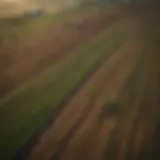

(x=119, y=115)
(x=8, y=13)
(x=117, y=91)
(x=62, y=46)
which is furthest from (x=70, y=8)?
(x=119, y=115)

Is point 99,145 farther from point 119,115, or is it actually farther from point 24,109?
point 24,109

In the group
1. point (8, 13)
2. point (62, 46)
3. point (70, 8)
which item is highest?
point (8, 13)

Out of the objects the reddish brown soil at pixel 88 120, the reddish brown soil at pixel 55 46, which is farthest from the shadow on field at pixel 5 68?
the reddish brown soil at pixel 88 120

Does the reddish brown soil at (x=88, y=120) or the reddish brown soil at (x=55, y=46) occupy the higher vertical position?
the reddish brown soil at (x=55, y=46)

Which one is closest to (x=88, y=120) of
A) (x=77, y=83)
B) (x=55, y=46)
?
(x=77, y=83)

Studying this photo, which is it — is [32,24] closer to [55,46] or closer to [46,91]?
[55,46]

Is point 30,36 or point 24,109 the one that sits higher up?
point 30,36

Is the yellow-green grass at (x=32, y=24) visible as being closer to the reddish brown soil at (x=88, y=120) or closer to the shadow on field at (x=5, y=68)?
the shadow on field at (x=5, y=68)
